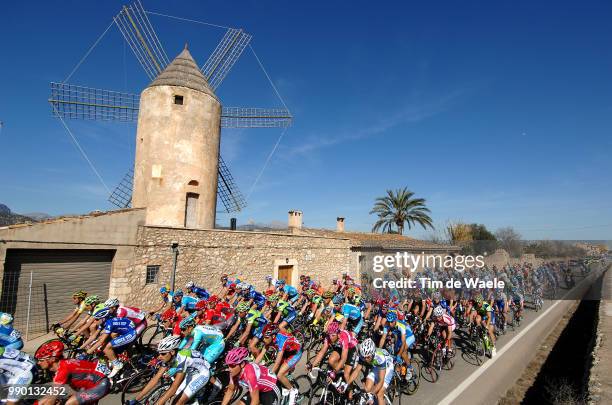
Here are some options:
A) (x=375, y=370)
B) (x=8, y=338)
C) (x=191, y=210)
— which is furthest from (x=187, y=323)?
(x=191, y=210)

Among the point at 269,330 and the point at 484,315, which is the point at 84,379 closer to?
the point at 269,330

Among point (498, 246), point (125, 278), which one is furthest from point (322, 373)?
point (498, 246)

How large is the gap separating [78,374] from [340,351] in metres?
3.57

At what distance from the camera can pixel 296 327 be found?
974 cm

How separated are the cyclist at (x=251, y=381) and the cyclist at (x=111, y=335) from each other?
2.15 metres

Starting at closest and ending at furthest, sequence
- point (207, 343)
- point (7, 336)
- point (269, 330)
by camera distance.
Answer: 1. point (207, 343)
2. point (7, 336)
3. point (269, 330)

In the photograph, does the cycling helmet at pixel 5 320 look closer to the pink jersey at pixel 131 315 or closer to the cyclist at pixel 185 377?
the pink jersey at pixel 131 315

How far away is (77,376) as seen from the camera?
151 inches

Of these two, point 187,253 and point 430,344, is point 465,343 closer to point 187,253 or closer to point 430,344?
point 430,344

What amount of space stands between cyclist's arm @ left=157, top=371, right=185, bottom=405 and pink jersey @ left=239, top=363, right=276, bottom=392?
75cm

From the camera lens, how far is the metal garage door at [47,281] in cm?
927

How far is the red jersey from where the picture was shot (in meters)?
3.71

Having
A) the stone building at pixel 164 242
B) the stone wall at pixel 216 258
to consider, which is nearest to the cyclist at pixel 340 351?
the stone wall at pixel 216 258

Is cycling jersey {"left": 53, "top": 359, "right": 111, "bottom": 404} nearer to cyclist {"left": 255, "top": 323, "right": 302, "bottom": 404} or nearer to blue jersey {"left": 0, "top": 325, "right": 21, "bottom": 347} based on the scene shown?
cyclist {"left": 255, "top": 323, "right": 302, "bottom": 404}
